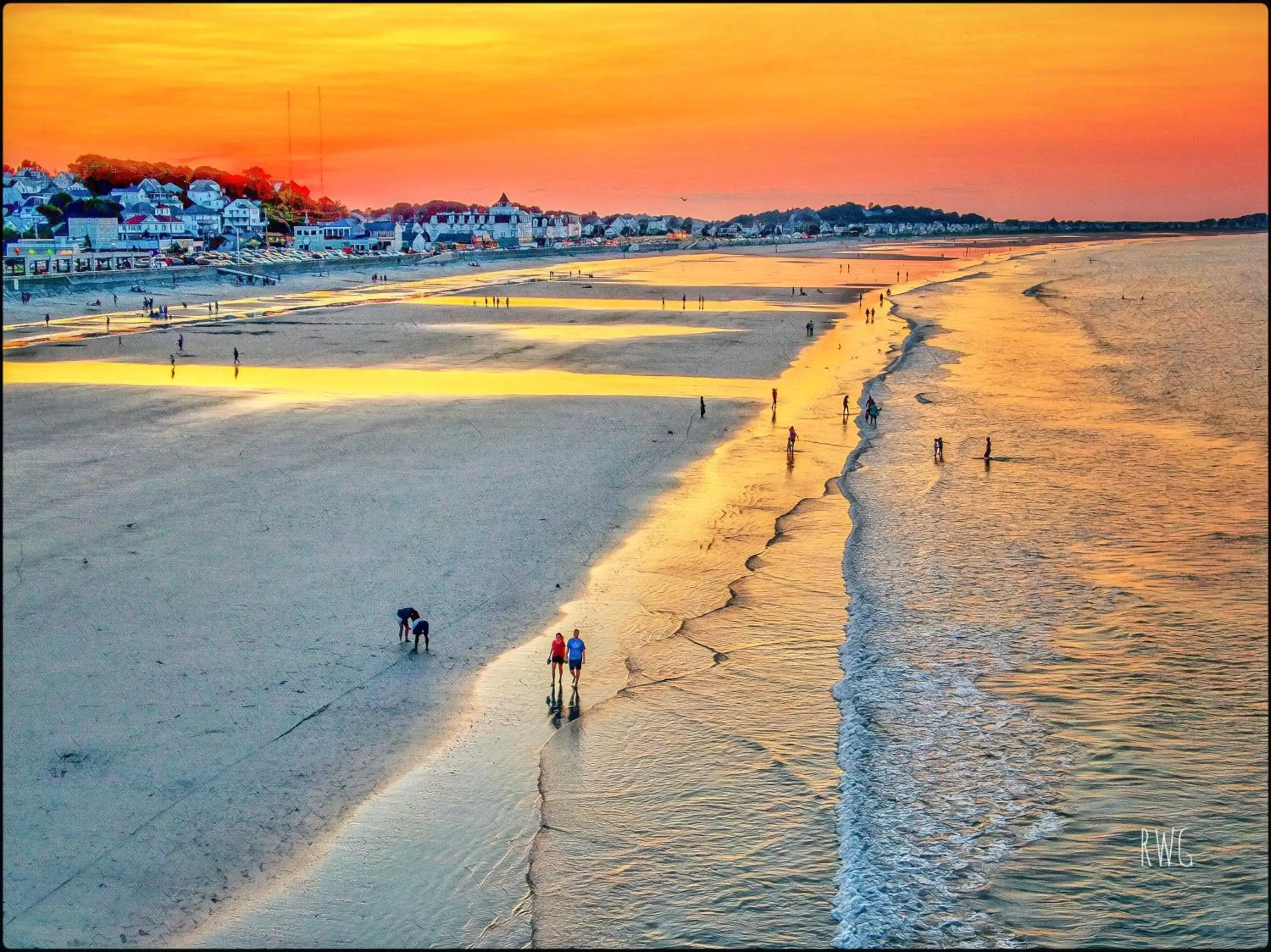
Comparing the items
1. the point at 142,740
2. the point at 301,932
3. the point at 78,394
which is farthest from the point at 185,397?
the point at 301,932

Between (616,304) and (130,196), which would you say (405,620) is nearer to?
(616,304)

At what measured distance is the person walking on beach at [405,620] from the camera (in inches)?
589

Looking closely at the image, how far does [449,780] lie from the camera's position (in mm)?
11711

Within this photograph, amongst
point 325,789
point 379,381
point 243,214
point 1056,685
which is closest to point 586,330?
point 379,381

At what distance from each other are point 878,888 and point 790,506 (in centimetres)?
1322

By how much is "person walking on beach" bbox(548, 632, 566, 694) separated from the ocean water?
11.8 feet

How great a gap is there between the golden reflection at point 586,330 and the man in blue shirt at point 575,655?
1550 inches

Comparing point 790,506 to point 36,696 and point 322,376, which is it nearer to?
point 36,696

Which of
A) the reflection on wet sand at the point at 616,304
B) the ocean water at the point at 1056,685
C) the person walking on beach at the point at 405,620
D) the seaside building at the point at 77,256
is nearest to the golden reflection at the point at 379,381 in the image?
the ocean water at the point at 1056,685

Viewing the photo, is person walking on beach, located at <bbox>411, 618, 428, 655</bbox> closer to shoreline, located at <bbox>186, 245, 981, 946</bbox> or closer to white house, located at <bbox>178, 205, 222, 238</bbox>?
shoreline, located at <bbox>186, 245, 981, 946</bbox>

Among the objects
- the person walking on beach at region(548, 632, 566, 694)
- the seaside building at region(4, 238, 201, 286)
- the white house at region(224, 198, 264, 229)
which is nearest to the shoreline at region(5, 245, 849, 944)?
the person walking on beach at region(548, 632, 566, 694)

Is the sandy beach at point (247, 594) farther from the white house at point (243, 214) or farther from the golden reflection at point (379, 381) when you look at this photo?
the white house at point (243, 214)

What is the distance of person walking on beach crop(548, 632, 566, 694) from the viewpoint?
13555 mm

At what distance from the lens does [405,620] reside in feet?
49.1
